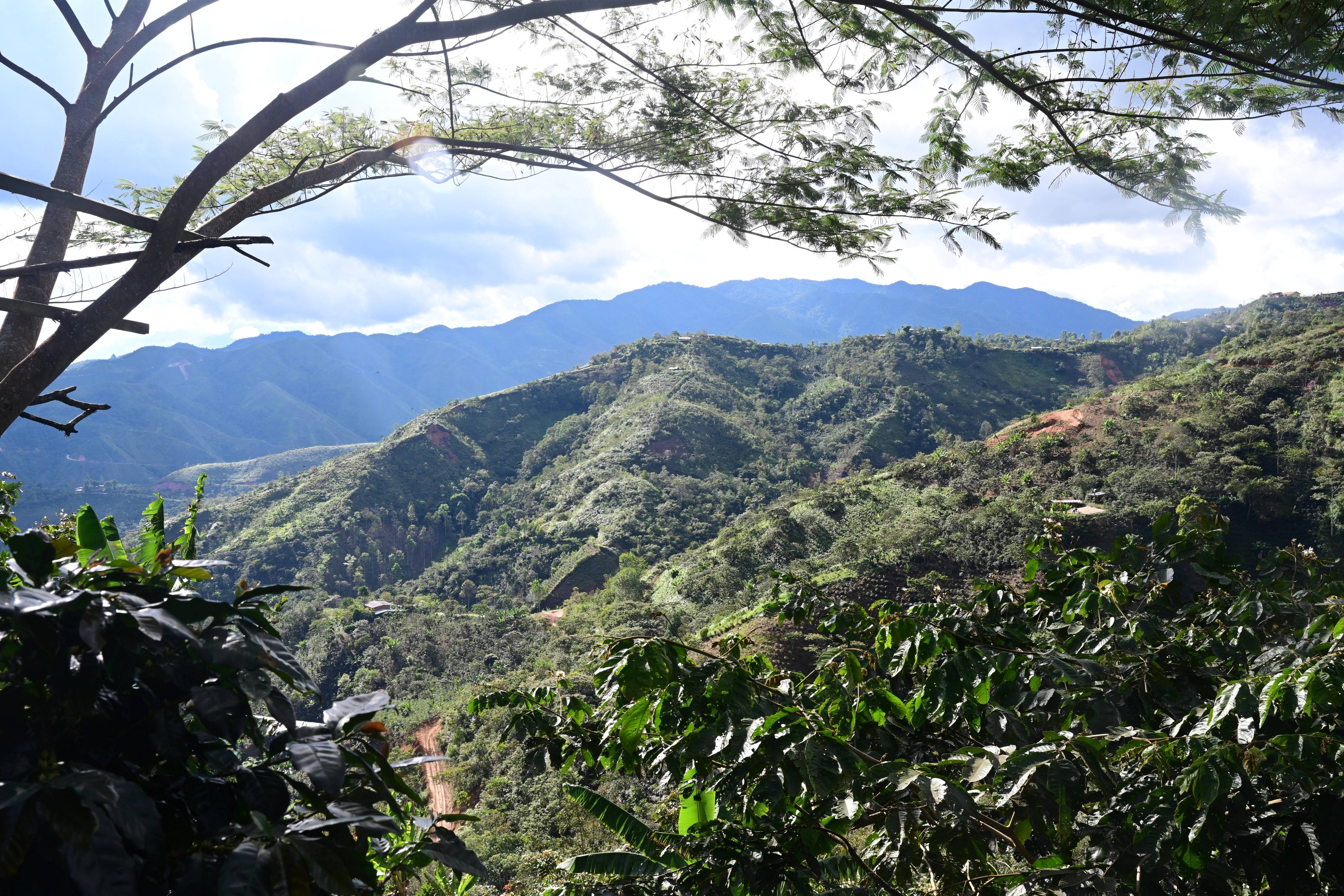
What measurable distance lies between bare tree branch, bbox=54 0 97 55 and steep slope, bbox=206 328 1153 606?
25.7 metres

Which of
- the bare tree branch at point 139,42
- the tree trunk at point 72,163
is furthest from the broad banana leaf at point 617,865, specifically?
the bare tree branch at point 139,42

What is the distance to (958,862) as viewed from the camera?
1206mm

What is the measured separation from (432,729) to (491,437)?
102 feet

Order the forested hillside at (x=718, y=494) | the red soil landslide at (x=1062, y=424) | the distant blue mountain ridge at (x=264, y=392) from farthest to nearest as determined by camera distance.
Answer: the distant blue mountain ridge at (x=264, y=392), the red soil landslide at (x=1062, y=424), the forested hillside at (x=718, y=494)

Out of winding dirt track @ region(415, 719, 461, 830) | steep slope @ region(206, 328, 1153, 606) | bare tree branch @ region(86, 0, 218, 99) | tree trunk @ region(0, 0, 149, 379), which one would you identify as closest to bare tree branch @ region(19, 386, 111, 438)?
tree trunk @ region(0, 0, 149, 379)

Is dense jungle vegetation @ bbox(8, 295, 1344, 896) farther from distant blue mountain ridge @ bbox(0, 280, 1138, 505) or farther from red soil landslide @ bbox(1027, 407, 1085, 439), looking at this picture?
distant blue mountain ridge @ bbox(0, 280, 1138, 505)

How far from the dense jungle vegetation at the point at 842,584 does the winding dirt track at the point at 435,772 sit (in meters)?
0.22

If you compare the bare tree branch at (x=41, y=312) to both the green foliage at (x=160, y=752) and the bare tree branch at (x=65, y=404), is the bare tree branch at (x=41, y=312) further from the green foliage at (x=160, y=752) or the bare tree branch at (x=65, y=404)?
the green foliage at (x=160, y=752)

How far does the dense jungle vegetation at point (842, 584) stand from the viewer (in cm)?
125

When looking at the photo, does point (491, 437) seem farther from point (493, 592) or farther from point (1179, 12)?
point (1179, 12)

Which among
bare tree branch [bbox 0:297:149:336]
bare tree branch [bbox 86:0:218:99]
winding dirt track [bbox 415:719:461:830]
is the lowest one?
winding dirt track [bbox 415:719:461:830]

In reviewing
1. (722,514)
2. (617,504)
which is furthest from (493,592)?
(722,514)

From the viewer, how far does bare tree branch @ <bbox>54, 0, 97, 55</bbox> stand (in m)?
2.14

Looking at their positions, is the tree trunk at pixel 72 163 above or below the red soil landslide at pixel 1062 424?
above
